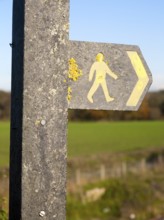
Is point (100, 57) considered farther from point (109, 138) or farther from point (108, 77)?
point (109, 138)

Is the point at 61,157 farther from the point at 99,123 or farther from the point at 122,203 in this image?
the point at 99,123

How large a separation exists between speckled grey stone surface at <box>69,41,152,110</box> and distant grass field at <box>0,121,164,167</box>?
84.0 ft

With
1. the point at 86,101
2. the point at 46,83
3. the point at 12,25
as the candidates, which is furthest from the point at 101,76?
the point at 12,25

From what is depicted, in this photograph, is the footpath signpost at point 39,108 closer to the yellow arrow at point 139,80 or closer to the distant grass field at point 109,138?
the yellow arrow at point 139,80

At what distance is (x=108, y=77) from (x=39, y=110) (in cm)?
44

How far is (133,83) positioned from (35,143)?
2.06 ft

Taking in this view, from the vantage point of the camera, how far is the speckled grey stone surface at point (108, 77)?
Answer: 2.46 metres

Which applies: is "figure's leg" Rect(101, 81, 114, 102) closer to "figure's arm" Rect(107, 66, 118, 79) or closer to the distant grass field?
"figure's arm" Rect(107, 66, 118, 79)

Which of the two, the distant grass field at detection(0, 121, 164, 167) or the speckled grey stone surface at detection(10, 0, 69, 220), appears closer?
the speckled grey stone surface at detection(10, 0, 69, 220)

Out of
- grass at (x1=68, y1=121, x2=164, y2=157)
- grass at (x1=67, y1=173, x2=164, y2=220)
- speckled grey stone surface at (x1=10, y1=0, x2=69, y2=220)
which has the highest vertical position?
speckled grey stone surface at (x1=10, y1=0, x2=69, y2=220)

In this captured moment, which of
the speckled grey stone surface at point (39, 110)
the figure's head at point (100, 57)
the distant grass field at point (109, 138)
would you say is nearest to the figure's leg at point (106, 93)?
the figure's head at point (100, 57)

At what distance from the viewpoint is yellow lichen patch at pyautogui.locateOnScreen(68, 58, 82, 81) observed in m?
2.42

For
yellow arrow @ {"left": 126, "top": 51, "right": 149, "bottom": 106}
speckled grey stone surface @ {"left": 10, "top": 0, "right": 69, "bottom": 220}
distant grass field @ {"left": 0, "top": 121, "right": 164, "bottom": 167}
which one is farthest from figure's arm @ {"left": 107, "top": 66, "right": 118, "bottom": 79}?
distant grass field @ {"left": 0, "top": 121, "right": 164, "bottom": 167}

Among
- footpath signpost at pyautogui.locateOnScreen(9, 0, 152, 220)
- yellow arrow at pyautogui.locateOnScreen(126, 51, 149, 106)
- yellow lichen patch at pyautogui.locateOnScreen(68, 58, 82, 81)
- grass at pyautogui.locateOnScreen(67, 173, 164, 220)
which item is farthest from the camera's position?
grass at pyautogui.locateOnScreen(67, 173, 164, 220)
